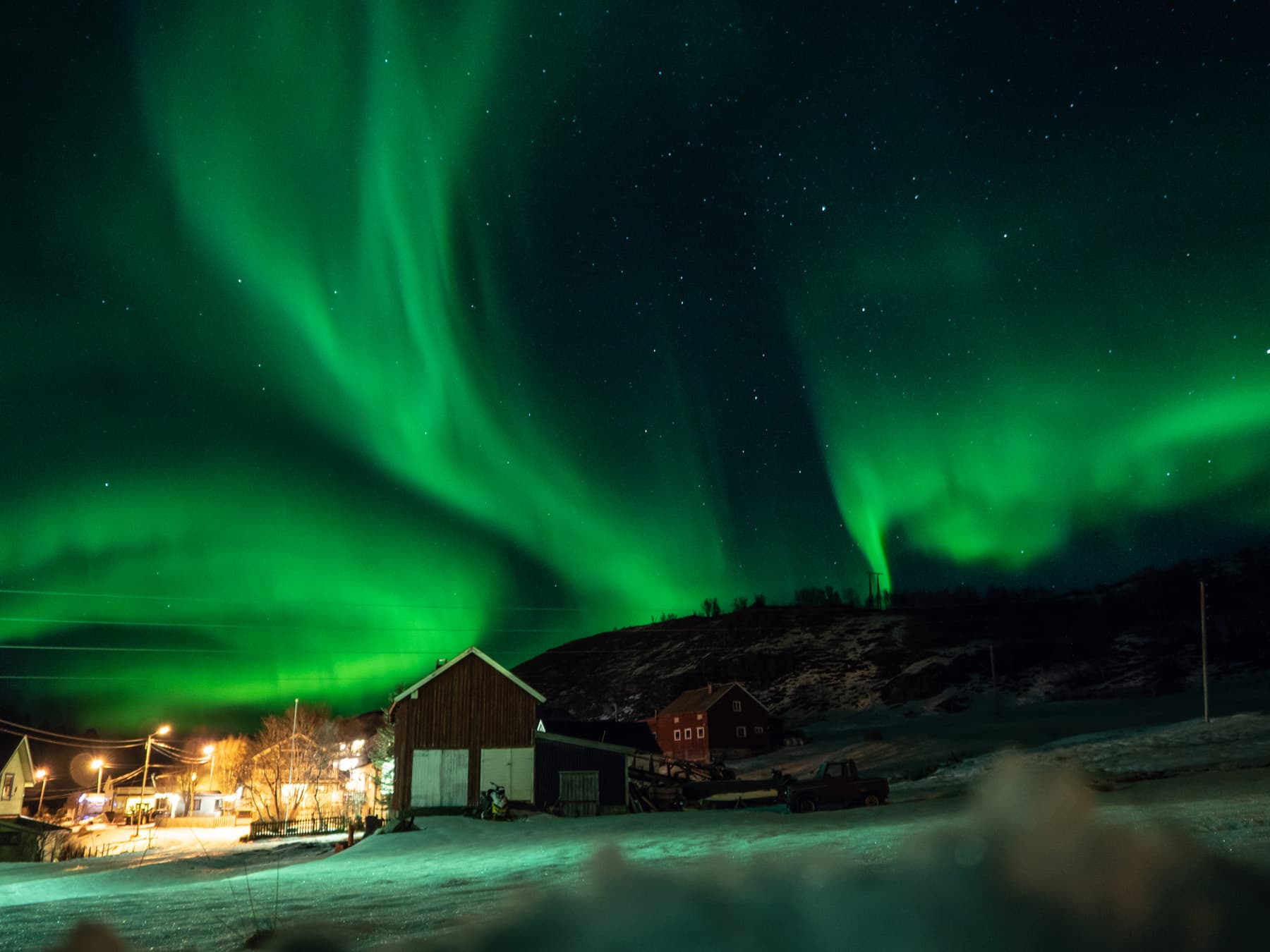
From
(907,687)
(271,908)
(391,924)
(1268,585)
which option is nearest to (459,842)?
(271,908)

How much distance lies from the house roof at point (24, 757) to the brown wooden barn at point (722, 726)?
59137 mm

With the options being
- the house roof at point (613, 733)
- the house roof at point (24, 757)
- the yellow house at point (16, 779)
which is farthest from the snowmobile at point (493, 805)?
the house roof at point (24, 757)

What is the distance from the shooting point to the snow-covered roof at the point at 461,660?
44.8m

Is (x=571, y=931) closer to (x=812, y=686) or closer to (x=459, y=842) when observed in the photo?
(x=459, y=842)

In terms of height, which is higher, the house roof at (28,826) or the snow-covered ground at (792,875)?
the snow-covered ground at (792,875)

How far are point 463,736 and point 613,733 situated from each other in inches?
1099

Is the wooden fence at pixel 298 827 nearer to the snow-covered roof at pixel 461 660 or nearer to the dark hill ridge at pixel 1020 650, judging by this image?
the snow-covered roof at pixel 461 660

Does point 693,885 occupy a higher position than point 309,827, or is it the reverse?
point 693,885

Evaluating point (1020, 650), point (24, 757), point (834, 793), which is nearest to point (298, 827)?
point (834, 793)

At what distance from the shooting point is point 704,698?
324 feet

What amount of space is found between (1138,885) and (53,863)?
43184 mm

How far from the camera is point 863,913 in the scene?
6.81 m

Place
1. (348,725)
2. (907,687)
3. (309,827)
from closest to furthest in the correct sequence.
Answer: (309,827) < (907,687) < (348,725)

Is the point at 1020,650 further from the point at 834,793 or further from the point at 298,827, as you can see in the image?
the point at 834,793
